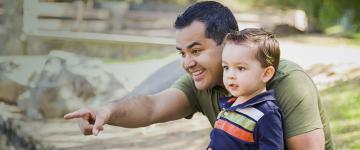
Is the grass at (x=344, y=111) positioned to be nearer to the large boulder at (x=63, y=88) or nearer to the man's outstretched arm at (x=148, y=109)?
the large boulder at (x=63, y=88)

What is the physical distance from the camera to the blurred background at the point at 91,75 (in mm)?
5434

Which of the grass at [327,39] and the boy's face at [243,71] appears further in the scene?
the grass at [327,39]

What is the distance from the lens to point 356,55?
351 inches

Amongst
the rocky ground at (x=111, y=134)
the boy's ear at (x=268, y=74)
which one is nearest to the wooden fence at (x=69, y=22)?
the rocky ground at (x=111, y=134)

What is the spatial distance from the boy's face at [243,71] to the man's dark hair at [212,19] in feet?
0.71

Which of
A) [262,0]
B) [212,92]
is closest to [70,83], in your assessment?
[212,92]

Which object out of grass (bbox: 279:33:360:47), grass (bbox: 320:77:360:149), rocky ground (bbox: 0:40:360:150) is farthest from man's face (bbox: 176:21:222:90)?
grass (bbox: 279:33:360:47)

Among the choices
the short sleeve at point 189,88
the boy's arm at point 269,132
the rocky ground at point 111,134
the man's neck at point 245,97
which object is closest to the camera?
the boy's arm at point 269,132

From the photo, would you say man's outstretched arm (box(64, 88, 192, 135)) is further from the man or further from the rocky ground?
the rocky ground

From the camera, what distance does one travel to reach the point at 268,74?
2.29 m

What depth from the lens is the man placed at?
91.7 inches

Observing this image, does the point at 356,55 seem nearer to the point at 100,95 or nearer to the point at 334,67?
the point at 334,67

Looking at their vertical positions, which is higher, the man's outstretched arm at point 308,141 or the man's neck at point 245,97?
the man's neck at point 245,97

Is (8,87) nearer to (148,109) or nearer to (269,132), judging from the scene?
(148,109)
